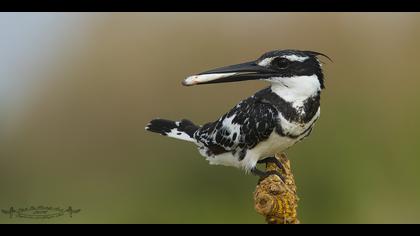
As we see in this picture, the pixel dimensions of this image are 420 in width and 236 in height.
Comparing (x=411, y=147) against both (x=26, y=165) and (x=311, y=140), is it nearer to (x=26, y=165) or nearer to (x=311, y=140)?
(x=311, y=140)

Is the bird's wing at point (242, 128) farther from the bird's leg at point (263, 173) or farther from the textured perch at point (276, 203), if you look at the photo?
the textured perch at point (276, 203)

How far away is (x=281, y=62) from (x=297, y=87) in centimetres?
17

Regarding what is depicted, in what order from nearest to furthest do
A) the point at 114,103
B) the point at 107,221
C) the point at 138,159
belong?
the point at 107,221 → the point at 138,159 → the point at 114,103

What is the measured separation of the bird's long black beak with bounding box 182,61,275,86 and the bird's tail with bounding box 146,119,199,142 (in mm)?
1042

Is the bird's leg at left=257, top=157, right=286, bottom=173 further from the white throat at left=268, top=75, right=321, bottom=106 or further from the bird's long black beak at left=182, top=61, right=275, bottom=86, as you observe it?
the bird's long black beak at left=182, top=61, right=275, bottom=86

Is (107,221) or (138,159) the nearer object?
(107,221)

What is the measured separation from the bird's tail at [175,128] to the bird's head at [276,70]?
1046 mm

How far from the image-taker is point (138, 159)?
604 cm

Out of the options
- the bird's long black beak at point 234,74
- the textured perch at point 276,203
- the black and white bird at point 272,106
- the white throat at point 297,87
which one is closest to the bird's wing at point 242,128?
the black and white bird at point 272,106

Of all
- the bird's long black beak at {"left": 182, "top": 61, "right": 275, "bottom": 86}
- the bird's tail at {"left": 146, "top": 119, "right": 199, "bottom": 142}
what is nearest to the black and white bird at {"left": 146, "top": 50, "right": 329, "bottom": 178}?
the bird's long black beak at {"left": 182, "top": 61, "right": 275, "bottom": 86}

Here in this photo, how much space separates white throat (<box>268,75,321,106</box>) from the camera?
3.86 meters

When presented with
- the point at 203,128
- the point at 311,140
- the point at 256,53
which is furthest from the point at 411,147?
the point at 203,128

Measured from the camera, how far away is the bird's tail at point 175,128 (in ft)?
15.6

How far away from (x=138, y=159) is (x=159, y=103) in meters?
0.57
